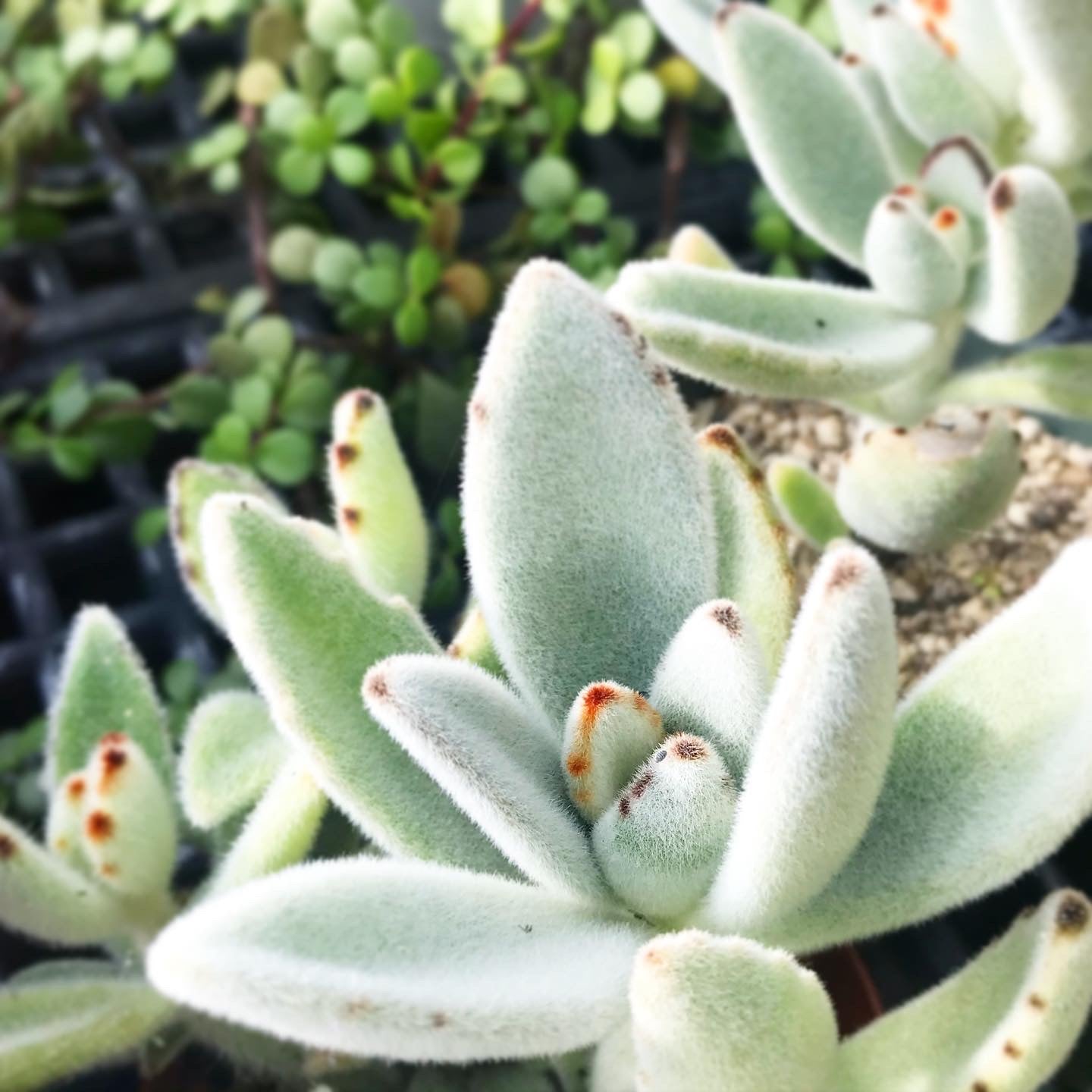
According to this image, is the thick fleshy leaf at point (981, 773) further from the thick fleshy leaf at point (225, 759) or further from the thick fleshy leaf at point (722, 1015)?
the thick fleshy leaf at point (225, 759)

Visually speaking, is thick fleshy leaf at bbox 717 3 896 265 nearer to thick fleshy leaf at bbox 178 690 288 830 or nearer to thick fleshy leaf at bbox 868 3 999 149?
thick fleshy leaf at bbox 868 3 999 149

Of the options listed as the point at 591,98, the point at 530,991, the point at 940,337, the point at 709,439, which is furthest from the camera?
the point at 591,98

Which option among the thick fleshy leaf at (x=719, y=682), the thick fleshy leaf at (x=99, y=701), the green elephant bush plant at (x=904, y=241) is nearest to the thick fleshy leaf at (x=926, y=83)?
the green elephant bush plant at (x=904, y=241)

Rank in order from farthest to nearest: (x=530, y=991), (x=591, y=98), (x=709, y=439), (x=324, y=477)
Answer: (x=591, y=98) → (x=324, y=477) → (x=709, y=439) → (x=530, y=991)

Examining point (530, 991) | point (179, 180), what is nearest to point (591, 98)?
point (179, 180)

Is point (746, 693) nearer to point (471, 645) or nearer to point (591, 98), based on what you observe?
point (471, 645)

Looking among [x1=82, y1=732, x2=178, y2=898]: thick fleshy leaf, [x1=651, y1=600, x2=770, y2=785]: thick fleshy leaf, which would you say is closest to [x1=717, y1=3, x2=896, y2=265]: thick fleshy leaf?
[x1=651, y1=600, x2=770, y2=785]: thick fleshy leaf

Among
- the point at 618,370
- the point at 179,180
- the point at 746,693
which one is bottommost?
the point at 746,693
